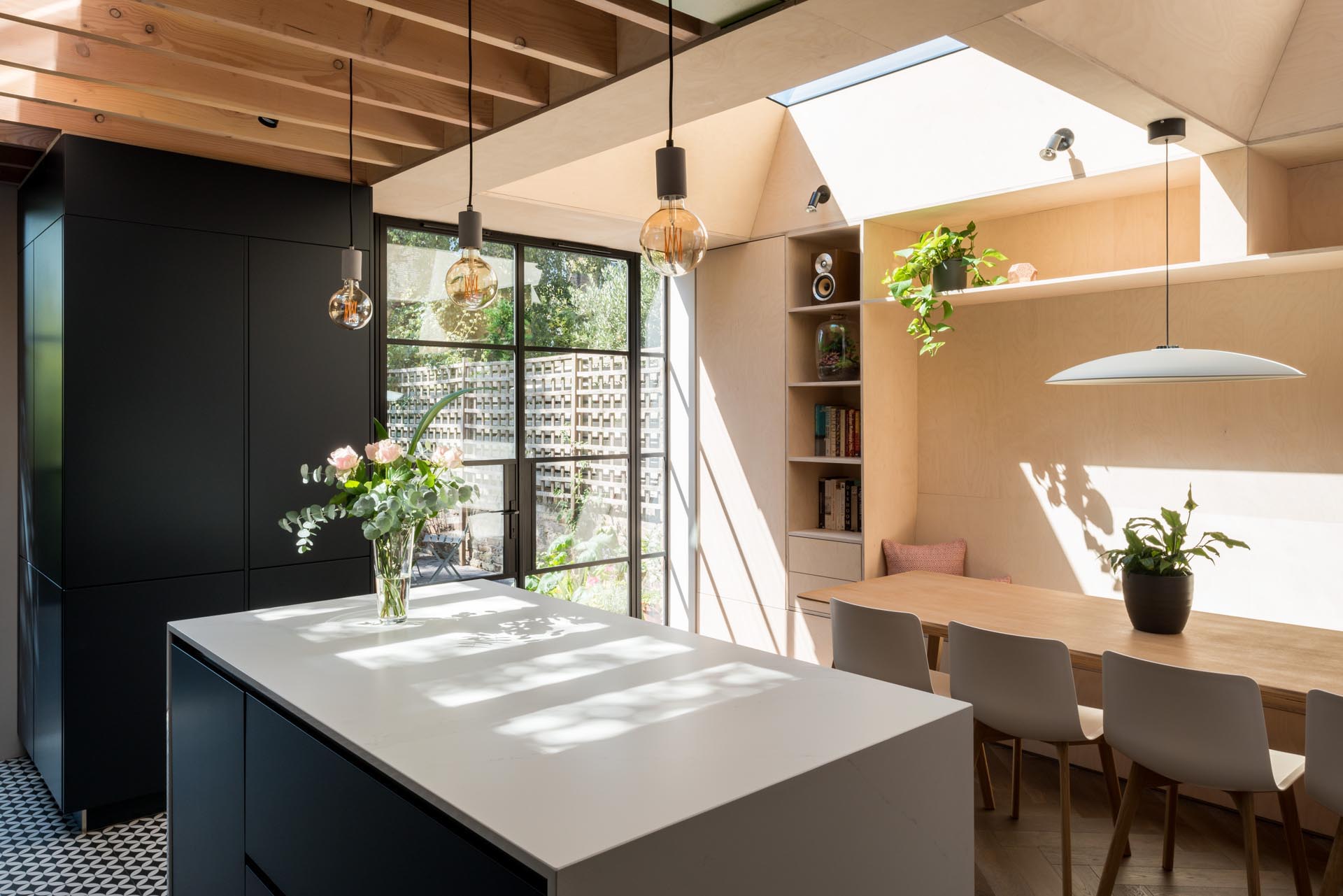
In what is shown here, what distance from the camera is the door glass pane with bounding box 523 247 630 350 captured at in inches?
193

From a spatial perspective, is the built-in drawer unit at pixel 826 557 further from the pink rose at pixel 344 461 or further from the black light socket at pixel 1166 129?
the pink rose at pixel 344 461

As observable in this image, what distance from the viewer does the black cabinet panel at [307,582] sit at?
3.56m

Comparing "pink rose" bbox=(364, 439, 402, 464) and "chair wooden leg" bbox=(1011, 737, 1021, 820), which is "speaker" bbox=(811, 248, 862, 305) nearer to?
"chair wooden leg" bbox=(1011, 737, 1021, 820)

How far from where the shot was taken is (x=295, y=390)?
3648mm

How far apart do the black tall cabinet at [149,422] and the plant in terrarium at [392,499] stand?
124 centimetres

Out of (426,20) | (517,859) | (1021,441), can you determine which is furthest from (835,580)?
(517,859)

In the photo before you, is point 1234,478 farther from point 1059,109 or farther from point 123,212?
point 123,212

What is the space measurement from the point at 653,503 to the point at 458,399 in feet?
4.66

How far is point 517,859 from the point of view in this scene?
1159mm

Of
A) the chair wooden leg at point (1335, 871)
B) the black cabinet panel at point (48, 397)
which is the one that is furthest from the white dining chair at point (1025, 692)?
the black cabinet panel at point (48, 397)

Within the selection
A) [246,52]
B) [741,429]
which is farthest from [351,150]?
[741,429]

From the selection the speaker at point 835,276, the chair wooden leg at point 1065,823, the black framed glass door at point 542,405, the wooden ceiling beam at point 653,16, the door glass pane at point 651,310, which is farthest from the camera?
the door glass pane at point 651,310

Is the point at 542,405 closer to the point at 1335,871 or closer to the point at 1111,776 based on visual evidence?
the point at 1111,776

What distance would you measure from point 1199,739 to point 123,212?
12.5ft
